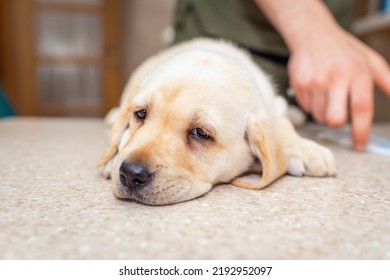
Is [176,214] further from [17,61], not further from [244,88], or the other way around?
[17,61]

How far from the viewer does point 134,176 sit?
1254 millimetres

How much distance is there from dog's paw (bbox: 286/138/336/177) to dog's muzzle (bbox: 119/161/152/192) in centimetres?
64

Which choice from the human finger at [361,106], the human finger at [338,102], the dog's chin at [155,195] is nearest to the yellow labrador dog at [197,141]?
the dog's chin at [155,195]

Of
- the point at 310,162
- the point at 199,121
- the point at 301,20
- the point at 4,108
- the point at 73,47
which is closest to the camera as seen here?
the point at 199,121

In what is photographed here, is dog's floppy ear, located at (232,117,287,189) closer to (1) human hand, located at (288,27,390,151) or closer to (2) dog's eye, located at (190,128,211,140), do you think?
(2) dog's eye, located at (190,128,211,140)

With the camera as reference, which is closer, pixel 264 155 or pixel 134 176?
pixel 134 176

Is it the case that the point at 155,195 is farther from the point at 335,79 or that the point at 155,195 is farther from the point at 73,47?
the point at 73,47

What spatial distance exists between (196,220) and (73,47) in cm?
731

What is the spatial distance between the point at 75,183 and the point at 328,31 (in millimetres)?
1507

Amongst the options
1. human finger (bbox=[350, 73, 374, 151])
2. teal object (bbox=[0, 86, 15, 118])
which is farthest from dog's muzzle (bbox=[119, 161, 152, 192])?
teal object (bbox=[0, 86, 15, 118])

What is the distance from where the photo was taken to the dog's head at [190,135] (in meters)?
1.28

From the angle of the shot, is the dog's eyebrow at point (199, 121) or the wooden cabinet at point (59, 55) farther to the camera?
the wooden cabinet at point (59, 55)

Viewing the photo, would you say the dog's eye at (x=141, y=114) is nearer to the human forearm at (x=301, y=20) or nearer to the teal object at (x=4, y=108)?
the human forearm at (x=301, y=20)

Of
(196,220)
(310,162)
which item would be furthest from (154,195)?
(310,162)
